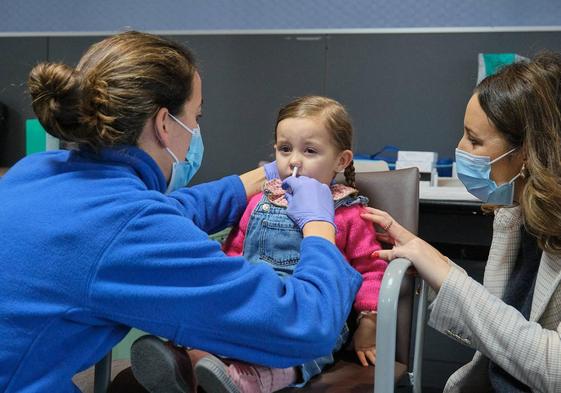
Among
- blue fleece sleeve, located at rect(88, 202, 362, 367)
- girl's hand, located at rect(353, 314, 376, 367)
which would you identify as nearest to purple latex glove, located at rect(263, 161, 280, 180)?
girl's hand, located at rect(353, 314, 376, 367)

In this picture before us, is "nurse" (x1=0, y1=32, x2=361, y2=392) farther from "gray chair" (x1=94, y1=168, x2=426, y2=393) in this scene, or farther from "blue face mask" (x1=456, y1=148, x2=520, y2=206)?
"blue face mask" (x1=456, y1=148, x2=520, y2=206)

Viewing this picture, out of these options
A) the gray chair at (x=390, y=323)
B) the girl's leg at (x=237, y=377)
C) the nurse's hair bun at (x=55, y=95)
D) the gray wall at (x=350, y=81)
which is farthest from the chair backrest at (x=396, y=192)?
the gray wall at (x=350, y=81)

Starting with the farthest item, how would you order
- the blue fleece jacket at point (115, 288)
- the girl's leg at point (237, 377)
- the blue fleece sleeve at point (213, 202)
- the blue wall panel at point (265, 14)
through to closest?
the blue wall panel at point (265, 14) < the blue fleece sleeve at point (213, 202) < the girl's leg at point (237, 377) < the blue fleece jacket at point (115, 288)

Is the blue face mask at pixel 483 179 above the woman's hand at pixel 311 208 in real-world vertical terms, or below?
above

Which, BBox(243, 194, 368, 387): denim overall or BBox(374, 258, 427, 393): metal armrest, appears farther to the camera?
BBox(243, 194, 368, 387): denim overall

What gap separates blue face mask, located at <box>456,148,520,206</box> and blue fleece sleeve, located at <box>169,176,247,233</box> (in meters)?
0.55

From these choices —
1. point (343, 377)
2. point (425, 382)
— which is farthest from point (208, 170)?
point (343, 377)

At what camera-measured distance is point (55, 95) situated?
930 mm

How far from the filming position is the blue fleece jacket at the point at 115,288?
34.7 inches

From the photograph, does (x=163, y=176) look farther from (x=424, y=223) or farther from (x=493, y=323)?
(x=424, y=223)

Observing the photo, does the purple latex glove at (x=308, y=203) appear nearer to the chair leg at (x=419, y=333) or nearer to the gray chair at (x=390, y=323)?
the gray chair at (x=390, y=323)

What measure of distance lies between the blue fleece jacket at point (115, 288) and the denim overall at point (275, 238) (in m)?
0.53

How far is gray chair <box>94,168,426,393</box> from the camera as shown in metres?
1.12

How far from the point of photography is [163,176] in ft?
3.65
